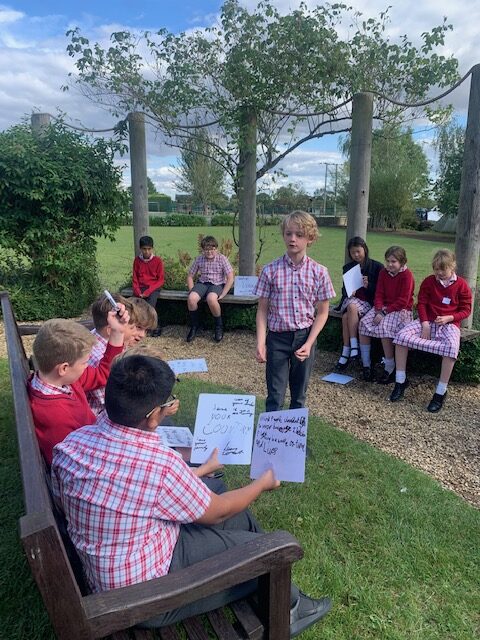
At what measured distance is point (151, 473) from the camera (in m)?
1.50

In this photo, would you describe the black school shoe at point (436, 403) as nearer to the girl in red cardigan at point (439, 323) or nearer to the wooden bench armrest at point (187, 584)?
the girl in red cardigan at point (439, 323)

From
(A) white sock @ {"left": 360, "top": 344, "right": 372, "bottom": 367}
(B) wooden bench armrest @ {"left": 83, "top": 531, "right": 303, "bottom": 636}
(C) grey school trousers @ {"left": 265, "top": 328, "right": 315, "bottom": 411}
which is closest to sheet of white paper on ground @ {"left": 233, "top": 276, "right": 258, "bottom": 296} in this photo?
(A) white sock @ {"left": 360, "top": 344, "right": 372, "bottom": 367}

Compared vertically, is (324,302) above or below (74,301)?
above

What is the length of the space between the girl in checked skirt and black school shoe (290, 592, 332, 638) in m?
3.63

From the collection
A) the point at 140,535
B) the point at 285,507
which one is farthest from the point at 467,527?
the point at 140,535

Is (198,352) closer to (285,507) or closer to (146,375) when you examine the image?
(285,507)

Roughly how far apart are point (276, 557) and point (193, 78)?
739 centimetres

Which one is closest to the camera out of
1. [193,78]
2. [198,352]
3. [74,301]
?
[198,352]

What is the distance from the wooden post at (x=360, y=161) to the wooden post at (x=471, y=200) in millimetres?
1257

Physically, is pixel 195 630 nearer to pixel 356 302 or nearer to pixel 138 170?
pixel 356 302

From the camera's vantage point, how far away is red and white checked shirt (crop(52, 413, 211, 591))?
1.50 meters

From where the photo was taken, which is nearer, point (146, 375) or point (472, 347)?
point (146, 375)

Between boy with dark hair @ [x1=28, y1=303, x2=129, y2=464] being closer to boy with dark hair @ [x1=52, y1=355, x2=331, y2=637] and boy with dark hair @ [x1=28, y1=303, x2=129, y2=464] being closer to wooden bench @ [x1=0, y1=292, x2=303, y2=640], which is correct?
wooden bench @ [x1=0, y1=292, x2=303, y2=640]

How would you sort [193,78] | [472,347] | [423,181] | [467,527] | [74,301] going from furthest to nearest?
[423,181] < [74,301] < [193,78] < [472,347] < [467,527]
